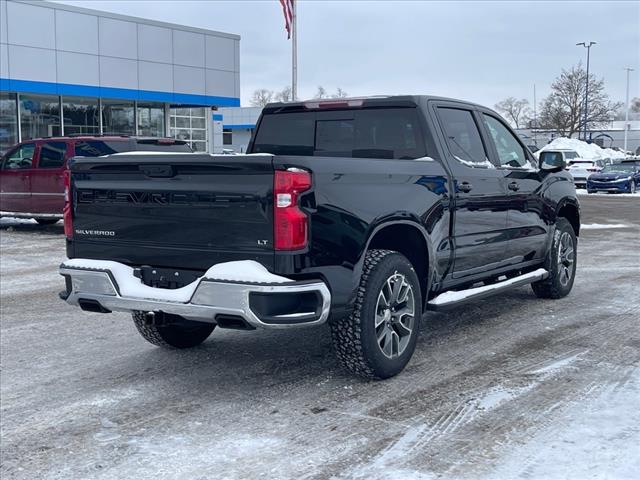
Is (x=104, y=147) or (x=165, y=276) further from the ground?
(x=104, y=147)

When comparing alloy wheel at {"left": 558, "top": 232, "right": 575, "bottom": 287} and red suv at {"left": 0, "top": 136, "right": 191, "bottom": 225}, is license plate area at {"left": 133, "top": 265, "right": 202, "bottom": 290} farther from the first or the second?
red suv at {"left": 0, "top": 136, "right": 191, "bottom": 225}

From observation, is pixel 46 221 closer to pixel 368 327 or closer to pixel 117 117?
pixel 368 327

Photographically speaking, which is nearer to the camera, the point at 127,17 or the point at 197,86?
the point at 127,17

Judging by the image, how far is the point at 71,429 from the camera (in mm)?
4590

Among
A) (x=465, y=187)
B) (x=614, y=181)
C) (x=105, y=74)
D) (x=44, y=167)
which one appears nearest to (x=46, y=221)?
(x=44, y=167)

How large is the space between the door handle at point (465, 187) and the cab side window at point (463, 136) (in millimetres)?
212

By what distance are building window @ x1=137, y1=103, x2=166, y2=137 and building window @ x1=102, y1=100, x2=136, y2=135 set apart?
41cm

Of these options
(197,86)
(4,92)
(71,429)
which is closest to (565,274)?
(71,429)

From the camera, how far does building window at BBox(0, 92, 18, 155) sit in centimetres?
2695

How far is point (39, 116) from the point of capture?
28.2 m

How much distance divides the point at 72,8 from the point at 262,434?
1052 inches

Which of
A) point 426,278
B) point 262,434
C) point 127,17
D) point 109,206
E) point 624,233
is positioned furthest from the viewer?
point 127,17

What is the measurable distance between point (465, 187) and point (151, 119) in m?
27.5

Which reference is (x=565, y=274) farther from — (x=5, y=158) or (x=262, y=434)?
(x=5, y=158)
